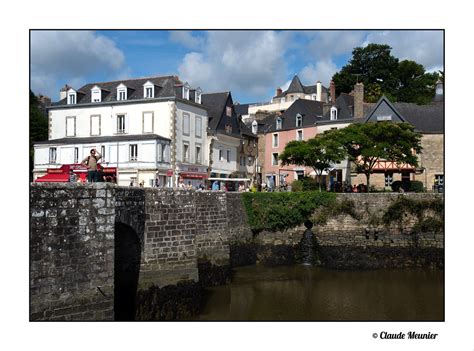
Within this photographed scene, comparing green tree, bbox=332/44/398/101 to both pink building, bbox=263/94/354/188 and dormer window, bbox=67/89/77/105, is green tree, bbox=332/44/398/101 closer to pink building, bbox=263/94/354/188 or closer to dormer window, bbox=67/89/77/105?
pink building, bbox=263/94/354/188

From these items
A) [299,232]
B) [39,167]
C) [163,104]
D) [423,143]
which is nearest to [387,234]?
[299,232]

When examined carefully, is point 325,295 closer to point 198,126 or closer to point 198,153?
point 198,153

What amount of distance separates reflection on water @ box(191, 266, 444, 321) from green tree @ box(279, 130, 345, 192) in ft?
31.4

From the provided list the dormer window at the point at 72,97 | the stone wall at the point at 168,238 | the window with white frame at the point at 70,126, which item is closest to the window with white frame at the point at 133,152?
the window with white frame at the point at 70,126

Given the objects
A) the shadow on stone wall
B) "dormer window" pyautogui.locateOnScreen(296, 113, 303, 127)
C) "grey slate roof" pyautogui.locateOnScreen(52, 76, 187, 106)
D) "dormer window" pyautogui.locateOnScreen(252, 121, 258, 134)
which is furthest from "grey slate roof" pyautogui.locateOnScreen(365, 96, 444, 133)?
the shadow on stone wall

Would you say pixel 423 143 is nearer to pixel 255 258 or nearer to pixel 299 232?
pixel 299 232

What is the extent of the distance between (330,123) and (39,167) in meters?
21.9

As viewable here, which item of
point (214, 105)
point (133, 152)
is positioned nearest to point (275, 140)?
point (214, 105)

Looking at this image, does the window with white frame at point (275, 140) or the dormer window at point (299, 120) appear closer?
the dormer window at point (299, 120)

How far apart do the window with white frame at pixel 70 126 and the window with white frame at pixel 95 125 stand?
50.0 inches

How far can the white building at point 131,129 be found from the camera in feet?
113

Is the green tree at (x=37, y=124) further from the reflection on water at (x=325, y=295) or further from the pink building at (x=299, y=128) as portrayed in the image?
the reflection on water at (x=325, y=295)

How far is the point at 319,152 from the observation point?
32250 millimetres

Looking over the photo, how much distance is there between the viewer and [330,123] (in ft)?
140
